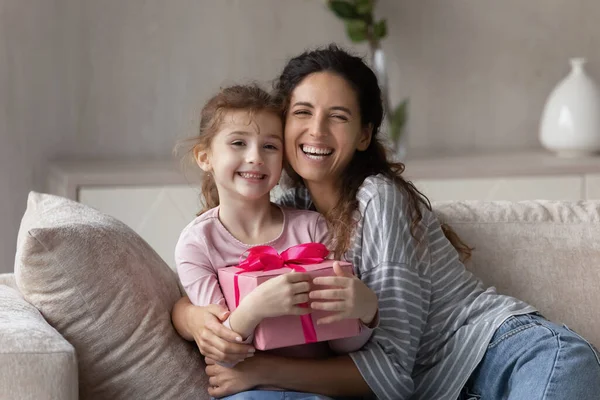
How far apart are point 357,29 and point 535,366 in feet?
6.45

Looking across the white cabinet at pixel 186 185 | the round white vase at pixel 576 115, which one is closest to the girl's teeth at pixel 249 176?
the white cabinet at pixel 186 185

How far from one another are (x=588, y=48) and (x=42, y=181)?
2.11 metres

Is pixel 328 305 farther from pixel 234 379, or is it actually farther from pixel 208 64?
pixel 208 64

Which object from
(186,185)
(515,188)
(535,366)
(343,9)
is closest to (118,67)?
(186,185)

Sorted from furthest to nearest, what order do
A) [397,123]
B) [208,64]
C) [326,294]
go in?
[208,64] < [397,123] < [326,294]

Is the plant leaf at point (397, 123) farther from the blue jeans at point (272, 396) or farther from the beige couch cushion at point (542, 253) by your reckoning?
the blue jeans at point (272, 396)

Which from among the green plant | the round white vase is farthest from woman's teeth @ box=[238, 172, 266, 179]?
the round white vase

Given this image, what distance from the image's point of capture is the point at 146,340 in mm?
1739

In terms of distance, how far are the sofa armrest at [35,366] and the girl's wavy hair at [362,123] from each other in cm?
57

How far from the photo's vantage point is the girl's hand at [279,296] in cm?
159

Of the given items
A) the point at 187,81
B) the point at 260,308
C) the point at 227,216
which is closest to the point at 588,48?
the point at 187,81

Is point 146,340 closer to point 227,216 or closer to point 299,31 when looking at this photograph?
point 227,216

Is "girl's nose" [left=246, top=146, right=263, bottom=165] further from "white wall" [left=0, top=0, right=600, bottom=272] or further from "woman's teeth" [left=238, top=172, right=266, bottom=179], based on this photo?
"white wall" [left=0, top=0, right=600, bottom=272]

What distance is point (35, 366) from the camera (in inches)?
59.6
